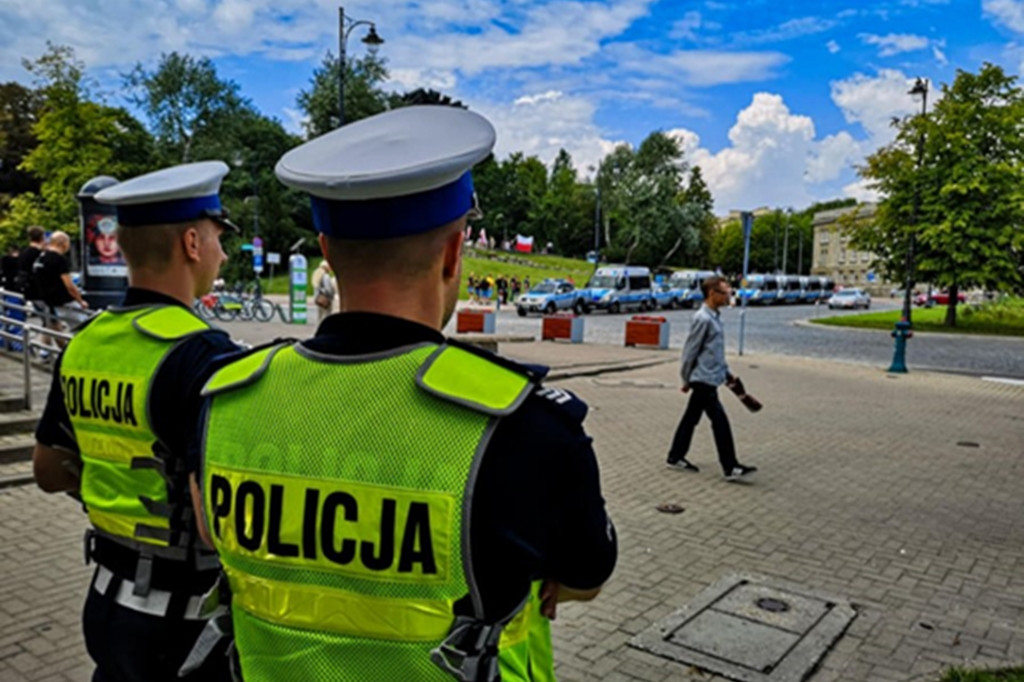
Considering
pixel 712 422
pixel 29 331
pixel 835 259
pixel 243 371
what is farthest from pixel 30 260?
pixel 835 259

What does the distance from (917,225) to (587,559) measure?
3702 centimetres

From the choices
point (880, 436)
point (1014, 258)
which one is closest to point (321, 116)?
point (1014, 258)

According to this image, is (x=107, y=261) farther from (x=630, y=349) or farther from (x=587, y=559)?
(x=587, y=559)

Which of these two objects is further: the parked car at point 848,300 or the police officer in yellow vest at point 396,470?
the parked car at point 848,300

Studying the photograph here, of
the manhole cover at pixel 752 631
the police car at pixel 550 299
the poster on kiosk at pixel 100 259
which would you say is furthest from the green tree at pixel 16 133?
the manhole cover at pixel 752 631

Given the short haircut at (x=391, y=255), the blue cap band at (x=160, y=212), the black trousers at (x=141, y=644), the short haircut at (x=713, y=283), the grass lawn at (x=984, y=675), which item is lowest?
the grass lawn at (x=984, y=675)

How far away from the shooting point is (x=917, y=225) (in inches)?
1318

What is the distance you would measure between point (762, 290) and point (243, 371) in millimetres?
57407

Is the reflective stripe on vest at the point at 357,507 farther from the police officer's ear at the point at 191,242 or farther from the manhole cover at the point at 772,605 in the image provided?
the manhole cover at the point at 772,605

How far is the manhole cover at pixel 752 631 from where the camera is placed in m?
3.95

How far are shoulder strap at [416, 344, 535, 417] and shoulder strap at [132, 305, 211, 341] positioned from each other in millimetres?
1137

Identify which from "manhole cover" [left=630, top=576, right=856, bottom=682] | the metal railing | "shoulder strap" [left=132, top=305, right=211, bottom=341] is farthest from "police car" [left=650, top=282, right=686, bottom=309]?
"shoulder strap" [left=132, top=305, right=211, bottom=341]

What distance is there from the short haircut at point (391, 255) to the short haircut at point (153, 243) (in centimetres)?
116

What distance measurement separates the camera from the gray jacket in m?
7.82
